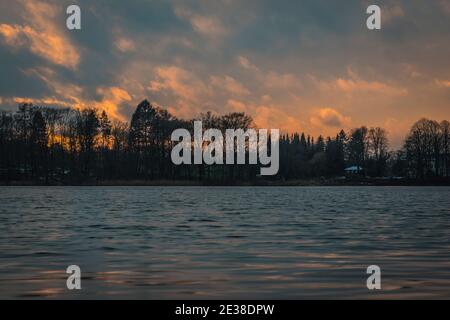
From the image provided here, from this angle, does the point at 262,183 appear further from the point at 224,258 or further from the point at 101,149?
the point at 224,258

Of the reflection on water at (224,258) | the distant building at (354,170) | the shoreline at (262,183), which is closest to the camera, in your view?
the reflection on water at (224,258)

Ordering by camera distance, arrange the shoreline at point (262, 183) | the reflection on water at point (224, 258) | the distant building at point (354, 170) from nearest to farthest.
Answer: the reflection on water at point (224, 258)
the shoreline at point (262, 183)
the distant building at point (354, 170)

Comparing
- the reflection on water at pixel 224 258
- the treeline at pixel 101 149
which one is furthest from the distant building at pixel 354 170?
the reflection on water at pixel 224 258

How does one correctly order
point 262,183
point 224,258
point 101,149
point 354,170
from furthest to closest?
point 354,170 → point 101,149 → point 262,183 → point 224,258

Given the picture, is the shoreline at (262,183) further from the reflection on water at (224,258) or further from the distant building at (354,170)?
the reflection on water at (224,258)

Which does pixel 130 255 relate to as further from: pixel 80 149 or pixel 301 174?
pixel 301 174

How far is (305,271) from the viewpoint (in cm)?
1421

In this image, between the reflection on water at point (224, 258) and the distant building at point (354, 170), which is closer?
the reflection on water at point (224, 258)

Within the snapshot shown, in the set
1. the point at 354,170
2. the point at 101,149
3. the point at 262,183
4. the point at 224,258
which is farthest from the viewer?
the point at 354,170

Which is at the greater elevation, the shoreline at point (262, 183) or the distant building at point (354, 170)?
the distant building at point (354, 170)

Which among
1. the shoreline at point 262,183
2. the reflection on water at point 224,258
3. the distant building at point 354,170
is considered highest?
the distant building at point 354,170

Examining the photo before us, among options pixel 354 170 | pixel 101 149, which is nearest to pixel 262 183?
pixel 101 149
